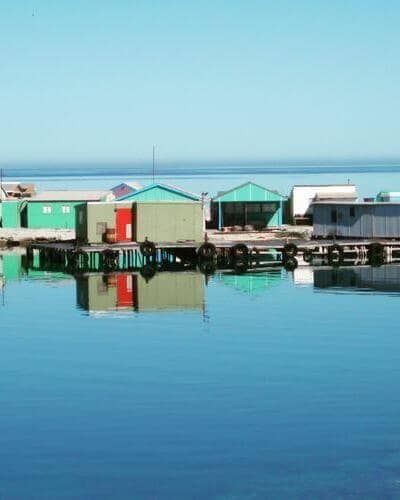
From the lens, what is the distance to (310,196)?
79750mm

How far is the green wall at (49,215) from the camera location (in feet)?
262

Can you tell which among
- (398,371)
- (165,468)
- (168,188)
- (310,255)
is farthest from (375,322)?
(168,188)

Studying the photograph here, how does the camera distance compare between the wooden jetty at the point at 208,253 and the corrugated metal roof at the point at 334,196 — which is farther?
the corrugated metal roof at the point at 334,196

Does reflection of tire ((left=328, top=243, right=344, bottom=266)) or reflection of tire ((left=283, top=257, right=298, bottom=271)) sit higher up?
reflection of tire ((left=328, top=243, right=344, bottom=266))

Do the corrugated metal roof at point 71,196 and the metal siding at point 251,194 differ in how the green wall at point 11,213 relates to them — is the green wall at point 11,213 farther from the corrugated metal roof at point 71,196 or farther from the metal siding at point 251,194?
the metal siding at point 251,194

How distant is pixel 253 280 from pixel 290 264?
992cm

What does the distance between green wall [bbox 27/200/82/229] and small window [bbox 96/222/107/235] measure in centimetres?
1916

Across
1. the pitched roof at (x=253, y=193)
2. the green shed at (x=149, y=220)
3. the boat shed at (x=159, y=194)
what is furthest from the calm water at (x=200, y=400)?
the pitched roof at (x=253, y=193)

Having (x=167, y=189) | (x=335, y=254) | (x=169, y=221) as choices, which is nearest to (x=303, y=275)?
(x=169, y=221)

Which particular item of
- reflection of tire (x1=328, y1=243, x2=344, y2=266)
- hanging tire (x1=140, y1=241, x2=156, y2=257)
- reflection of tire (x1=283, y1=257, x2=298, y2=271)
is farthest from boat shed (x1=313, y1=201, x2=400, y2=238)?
hanging tire (x1=140, y1=241, x2=156, y2=257)

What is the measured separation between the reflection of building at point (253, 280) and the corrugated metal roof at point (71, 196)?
83.3ft

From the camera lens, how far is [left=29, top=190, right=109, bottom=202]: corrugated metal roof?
79188 millimetres

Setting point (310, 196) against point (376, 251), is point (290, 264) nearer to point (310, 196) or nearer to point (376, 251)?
point (376, 251)

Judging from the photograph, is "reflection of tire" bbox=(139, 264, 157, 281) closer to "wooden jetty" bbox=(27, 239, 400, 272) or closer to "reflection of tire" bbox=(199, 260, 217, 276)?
"wooden jetty" bbox=(27, 239, 400, 272)
